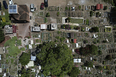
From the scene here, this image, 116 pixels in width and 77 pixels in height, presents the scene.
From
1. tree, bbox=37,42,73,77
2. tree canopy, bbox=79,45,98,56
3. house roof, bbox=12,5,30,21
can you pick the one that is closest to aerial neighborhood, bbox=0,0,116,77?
tree canopy, bbox=79,45,98,56

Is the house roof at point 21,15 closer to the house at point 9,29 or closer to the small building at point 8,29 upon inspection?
the house at point 9,29

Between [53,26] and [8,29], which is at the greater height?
[53,26]

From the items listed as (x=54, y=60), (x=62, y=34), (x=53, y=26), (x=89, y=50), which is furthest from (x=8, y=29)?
(x=89, y=50)

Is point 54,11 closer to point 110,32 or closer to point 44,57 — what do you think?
point 44,57

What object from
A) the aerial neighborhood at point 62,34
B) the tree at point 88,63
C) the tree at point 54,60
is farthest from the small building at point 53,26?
the tree at point 88,63

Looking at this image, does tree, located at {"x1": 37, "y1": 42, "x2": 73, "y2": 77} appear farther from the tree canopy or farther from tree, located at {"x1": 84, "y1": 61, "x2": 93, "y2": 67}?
tree, located at {"x1": 84, "y1": 61, "x2": 93, "y2": 67}

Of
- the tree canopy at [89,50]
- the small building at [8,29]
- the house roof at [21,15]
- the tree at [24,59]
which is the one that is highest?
the house roof at [21,15]

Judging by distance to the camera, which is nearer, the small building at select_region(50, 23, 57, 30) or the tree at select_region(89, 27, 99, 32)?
the small building at select_region(50, 23, 57, 30)

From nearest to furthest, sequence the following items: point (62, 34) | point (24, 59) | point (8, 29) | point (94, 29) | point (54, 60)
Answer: point (54, 60)
point (24, 59)
point (8, 29)
point (94, 29)
point (62, 34)

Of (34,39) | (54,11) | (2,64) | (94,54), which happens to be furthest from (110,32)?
(2,64)

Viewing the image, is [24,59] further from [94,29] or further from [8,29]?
[94,29]
